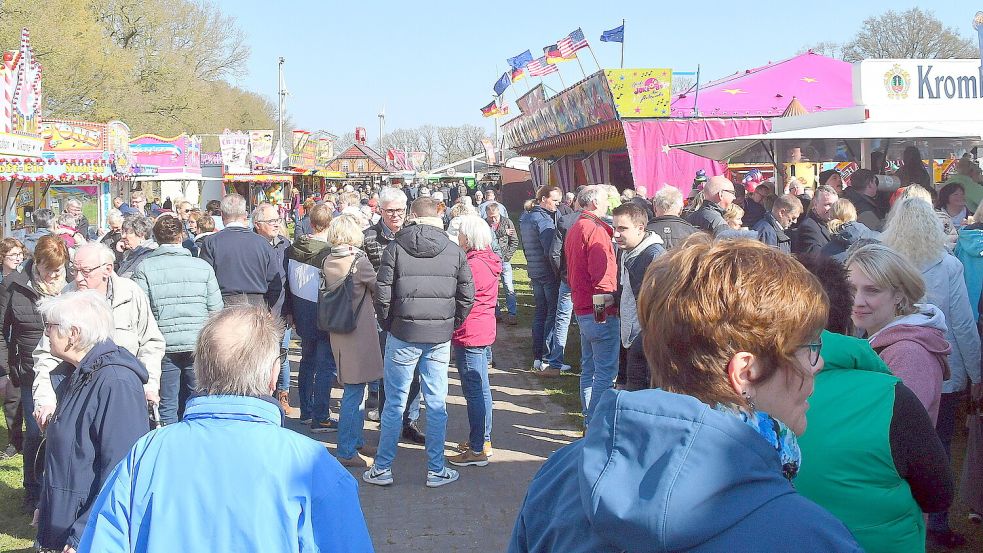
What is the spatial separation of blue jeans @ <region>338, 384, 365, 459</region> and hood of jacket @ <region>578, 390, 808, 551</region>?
491 centimetres

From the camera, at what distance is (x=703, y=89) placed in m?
18.2

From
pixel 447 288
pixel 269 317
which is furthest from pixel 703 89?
pixel 269 317

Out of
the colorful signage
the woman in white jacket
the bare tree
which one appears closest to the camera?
the woman in white jacket

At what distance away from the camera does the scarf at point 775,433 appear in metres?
1.41

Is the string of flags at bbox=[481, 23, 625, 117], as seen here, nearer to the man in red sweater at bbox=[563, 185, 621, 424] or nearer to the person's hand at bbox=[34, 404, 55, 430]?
the man in red sweater at bbox=[563, 185, 621, 424]

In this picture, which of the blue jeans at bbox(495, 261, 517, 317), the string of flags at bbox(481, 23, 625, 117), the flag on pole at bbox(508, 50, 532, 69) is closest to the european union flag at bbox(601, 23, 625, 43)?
the string of flags at bbox(481, 23, 625, 117)

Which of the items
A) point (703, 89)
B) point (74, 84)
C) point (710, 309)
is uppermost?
point (74, 84)

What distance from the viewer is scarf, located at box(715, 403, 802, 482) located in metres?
1.41

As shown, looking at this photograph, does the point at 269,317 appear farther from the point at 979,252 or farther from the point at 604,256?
the point at 979,252

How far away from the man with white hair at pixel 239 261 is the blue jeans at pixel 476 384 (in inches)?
76.8

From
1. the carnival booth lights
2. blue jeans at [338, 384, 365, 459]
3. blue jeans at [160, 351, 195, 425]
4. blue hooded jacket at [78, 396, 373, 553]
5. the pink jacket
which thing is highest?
the carnival booth lights

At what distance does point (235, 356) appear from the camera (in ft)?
7.68

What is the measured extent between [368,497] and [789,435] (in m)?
4.49

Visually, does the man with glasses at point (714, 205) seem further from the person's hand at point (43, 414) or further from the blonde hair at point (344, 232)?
the person's hand at point (43, 414)
